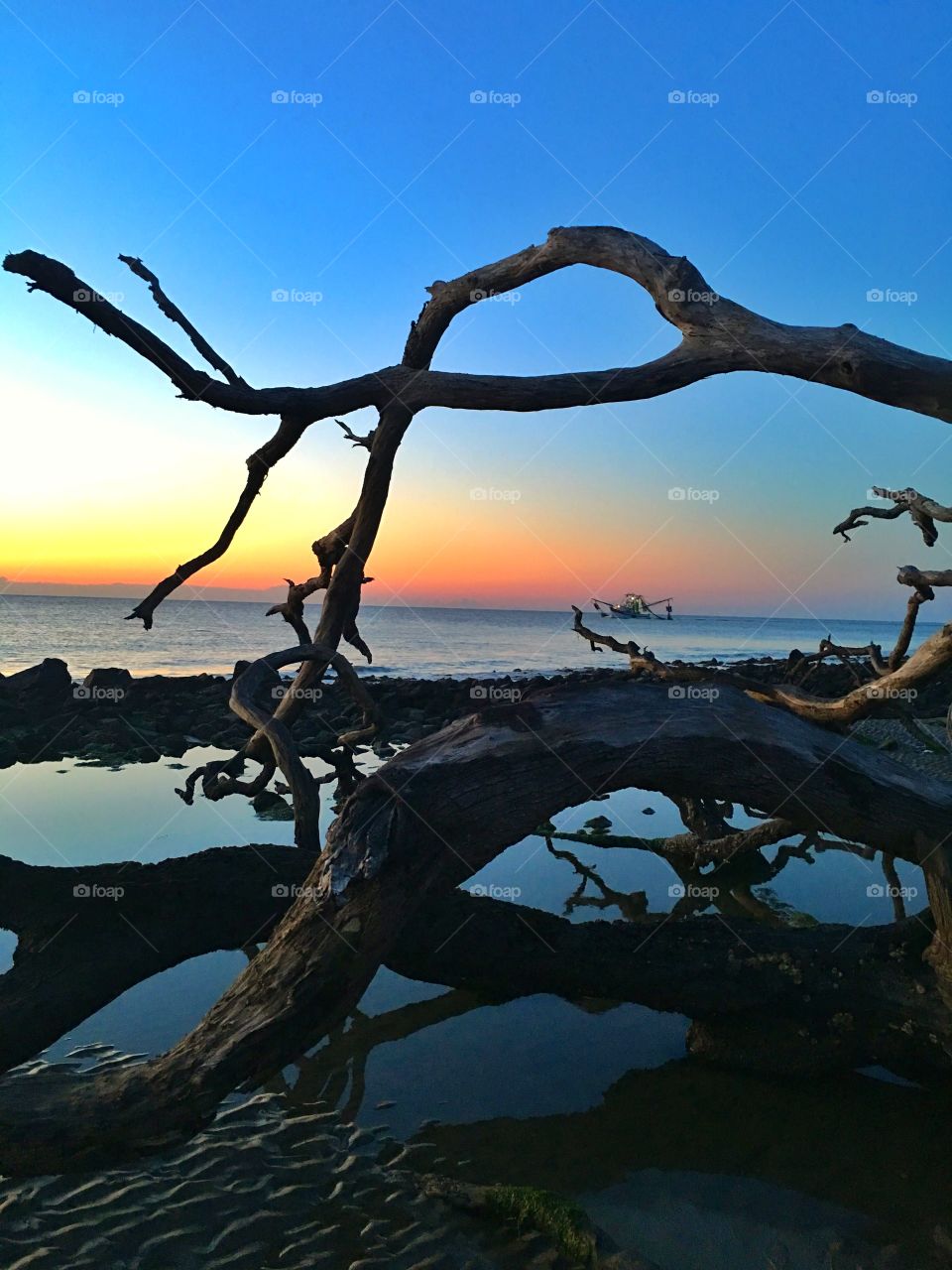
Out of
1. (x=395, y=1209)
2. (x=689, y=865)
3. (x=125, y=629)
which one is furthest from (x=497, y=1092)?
(x=125, y=629)

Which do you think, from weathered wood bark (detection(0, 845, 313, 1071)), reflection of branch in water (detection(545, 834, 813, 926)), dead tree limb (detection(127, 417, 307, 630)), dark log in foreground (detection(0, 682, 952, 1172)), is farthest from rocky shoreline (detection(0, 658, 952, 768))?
dark log in foreground (detection(0, 682, 952, 1172))

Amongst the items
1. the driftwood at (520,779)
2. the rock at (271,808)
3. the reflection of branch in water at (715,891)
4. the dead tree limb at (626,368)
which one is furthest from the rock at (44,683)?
the dead tree limb at (626,368)

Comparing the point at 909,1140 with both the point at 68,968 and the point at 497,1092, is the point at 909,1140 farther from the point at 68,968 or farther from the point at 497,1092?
the point at 68,968

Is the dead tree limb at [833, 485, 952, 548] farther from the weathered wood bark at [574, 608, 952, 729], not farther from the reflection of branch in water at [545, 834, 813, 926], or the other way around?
the reflection of branch in water at [545, 834, 813, 926]

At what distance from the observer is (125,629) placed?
70.6m

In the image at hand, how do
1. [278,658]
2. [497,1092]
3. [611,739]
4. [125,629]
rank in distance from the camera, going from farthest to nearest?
[125,629]
[278,658]
[497,1092]
[611,739]

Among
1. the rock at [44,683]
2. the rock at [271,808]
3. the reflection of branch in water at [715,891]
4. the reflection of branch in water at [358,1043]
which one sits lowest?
the reflection of branch in water at [358,1043]

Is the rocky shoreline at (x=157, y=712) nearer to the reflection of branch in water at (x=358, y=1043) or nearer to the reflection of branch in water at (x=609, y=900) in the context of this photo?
the reflection of branch in water at (x=609, y=900)

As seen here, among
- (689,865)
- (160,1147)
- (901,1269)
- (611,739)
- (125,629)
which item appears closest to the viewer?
(160,1147)

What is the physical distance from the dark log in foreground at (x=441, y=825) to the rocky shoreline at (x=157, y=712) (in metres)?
9.85

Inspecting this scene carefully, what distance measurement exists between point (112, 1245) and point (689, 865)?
23.5 feet

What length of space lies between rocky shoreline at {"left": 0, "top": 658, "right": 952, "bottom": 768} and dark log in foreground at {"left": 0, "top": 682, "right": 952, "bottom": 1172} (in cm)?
985

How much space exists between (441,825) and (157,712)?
19.4m

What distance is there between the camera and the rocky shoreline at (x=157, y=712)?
1708cm
